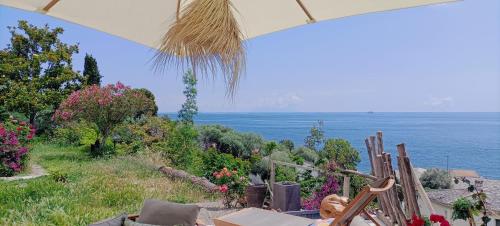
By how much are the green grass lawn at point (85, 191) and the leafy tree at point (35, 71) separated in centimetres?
176

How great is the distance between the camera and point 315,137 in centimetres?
1215

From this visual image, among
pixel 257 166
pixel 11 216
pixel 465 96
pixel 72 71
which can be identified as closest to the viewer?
pixel 11 216

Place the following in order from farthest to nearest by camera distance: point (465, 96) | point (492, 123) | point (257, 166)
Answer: point (465, 96) → point (492, 123) → point (257, 166)

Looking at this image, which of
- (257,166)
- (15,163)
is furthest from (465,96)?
(15,163)

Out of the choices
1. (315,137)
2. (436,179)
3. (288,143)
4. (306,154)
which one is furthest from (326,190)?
(315,137)

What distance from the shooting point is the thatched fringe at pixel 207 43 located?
2195 mm

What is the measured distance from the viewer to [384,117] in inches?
848

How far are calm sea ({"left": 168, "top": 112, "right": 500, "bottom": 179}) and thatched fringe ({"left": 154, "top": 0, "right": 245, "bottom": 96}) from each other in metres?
7.26

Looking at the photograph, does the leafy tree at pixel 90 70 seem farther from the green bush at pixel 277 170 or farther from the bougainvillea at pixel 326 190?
the bougainvillea at pixel 326 190

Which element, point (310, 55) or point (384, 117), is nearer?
point (384, 117)

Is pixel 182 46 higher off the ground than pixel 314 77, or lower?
lower

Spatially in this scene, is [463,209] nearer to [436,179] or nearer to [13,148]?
[436,179]

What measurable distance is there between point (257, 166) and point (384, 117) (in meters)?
16.0

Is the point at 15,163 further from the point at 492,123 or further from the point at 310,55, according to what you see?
the point at 310,55
